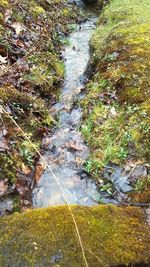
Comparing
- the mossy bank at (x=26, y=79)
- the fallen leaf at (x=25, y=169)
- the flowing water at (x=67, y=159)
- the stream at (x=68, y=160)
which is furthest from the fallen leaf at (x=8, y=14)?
the fallen leaf at (x=25, y=169)

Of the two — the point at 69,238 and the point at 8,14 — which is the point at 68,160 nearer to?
the point at 69,238

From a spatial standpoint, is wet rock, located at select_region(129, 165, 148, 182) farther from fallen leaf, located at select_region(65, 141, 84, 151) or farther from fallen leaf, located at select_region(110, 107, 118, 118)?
fallen leaf, located at select_region(110, 107, 118, 118)

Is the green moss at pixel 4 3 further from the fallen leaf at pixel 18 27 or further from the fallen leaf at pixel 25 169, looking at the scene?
the fallen leaf at pixel 25 169

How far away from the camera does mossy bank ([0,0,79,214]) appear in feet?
14.2

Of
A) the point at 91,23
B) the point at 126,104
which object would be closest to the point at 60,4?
the point at 91,23

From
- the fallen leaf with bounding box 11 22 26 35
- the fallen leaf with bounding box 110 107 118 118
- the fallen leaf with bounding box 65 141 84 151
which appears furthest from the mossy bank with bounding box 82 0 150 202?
the fallen leaf with bounding box 11 22 26 35

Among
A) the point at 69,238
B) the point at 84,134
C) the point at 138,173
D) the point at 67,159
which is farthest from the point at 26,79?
the point at 69,238

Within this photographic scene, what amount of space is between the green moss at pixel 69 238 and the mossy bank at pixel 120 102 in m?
1.18

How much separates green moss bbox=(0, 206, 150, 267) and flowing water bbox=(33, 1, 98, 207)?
1.29 m

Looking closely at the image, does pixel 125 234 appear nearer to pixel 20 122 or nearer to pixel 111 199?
pixel 111 199

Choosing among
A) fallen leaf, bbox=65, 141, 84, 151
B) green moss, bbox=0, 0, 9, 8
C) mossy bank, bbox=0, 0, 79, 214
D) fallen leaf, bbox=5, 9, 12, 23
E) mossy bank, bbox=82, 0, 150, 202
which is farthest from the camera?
green moss, bbox=0, 0, 9, 8

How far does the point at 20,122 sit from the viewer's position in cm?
504

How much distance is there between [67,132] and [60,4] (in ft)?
23.8

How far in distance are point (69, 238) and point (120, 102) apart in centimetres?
317
